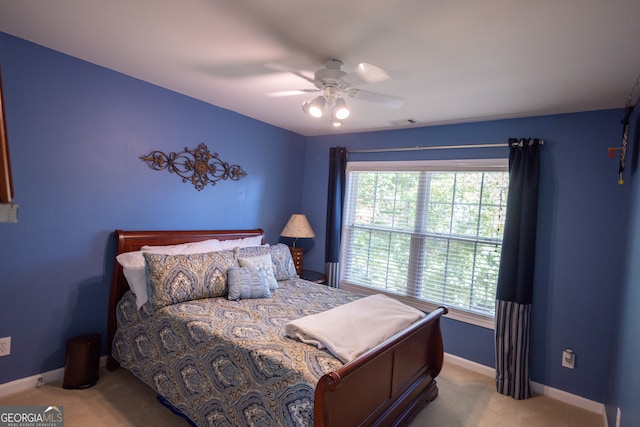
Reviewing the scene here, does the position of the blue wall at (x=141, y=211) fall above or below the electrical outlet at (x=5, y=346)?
above

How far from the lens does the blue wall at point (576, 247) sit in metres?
2.64

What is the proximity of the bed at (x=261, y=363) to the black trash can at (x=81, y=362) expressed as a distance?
0.18 metres

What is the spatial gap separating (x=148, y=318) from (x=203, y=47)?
1910 millimetres

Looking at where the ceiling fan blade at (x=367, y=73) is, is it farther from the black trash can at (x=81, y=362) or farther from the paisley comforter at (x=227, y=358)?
the black trash can at (x=81, y=362)

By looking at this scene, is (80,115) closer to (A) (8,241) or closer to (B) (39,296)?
(A) (8,241)

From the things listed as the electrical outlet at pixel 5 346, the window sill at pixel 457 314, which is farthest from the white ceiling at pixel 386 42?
the electrical outlet at pixel 5 346

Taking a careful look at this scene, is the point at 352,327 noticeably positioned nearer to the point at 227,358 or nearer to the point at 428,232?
the point at 227,358

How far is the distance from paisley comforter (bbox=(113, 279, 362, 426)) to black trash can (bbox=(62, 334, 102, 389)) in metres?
0.18

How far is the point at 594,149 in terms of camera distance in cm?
270

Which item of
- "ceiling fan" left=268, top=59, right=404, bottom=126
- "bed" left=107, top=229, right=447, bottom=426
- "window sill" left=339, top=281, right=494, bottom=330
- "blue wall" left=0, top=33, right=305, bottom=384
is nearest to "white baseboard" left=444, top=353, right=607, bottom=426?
"window sill" left=339, top=281, right=494, bottom=330

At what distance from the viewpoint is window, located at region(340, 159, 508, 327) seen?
10.6 ft

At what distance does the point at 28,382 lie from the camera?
2.41 m

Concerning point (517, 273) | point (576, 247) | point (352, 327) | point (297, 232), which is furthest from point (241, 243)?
point (576, 247)

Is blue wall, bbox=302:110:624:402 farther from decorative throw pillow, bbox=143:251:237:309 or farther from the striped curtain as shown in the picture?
decorative throw pillow, bbox=143:251:237:309
